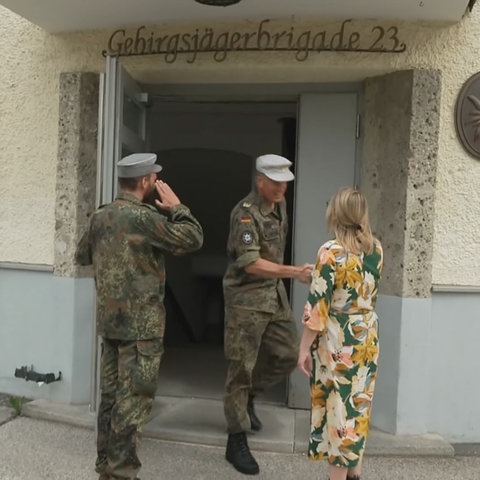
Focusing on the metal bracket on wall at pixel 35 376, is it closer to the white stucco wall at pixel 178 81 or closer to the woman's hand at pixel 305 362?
the white stucco wall at pixel 178 81

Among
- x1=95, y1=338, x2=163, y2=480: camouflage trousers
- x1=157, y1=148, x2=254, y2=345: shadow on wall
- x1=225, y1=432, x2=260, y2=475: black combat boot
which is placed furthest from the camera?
x1=157, y1=148, x2=254, y2=345: shadow on wall

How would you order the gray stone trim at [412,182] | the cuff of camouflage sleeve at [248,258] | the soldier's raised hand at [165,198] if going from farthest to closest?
the gray stone trim at [412,182] < the cuff of camouflage sleeve at [248,258] < the soldier's raised hand at [165,198]

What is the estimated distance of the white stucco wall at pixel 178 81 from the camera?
4.08 meters

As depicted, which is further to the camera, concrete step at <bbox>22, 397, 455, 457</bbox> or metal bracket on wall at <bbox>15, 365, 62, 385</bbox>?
metal bracket on wall at <bbox>15, 365, 62, 385</bbox>

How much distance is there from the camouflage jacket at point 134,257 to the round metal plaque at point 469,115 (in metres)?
2.09

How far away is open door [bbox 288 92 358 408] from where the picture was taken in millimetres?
4445

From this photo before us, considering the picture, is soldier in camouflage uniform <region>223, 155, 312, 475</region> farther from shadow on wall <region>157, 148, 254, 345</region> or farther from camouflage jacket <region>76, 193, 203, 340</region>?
shadow on wall <region>157, 148, 254, 345</region>

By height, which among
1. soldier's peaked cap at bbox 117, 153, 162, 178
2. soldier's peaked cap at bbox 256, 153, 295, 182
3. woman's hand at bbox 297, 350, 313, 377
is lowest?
woman's hand at bbox 297, 350, 313, 377

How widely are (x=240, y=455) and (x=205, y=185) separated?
5234mm

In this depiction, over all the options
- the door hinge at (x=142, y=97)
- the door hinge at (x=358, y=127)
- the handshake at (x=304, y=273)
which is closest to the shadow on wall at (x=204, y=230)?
the door hinge at (x=142, y=97)

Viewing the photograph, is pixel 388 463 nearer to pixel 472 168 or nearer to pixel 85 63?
pixel 472 168

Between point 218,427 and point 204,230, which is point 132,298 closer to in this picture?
point 218,427

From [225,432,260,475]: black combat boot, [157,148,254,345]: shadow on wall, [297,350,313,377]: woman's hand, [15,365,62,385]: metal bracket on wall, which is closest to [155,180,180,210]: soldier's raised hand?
[297,350,313,377]: woman's hand

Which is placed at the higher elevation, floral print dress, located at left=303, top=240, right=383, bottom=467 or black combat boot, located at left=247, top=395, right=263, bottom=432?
floral print dress, located at left=303, top=240, right=383, bottom=467
